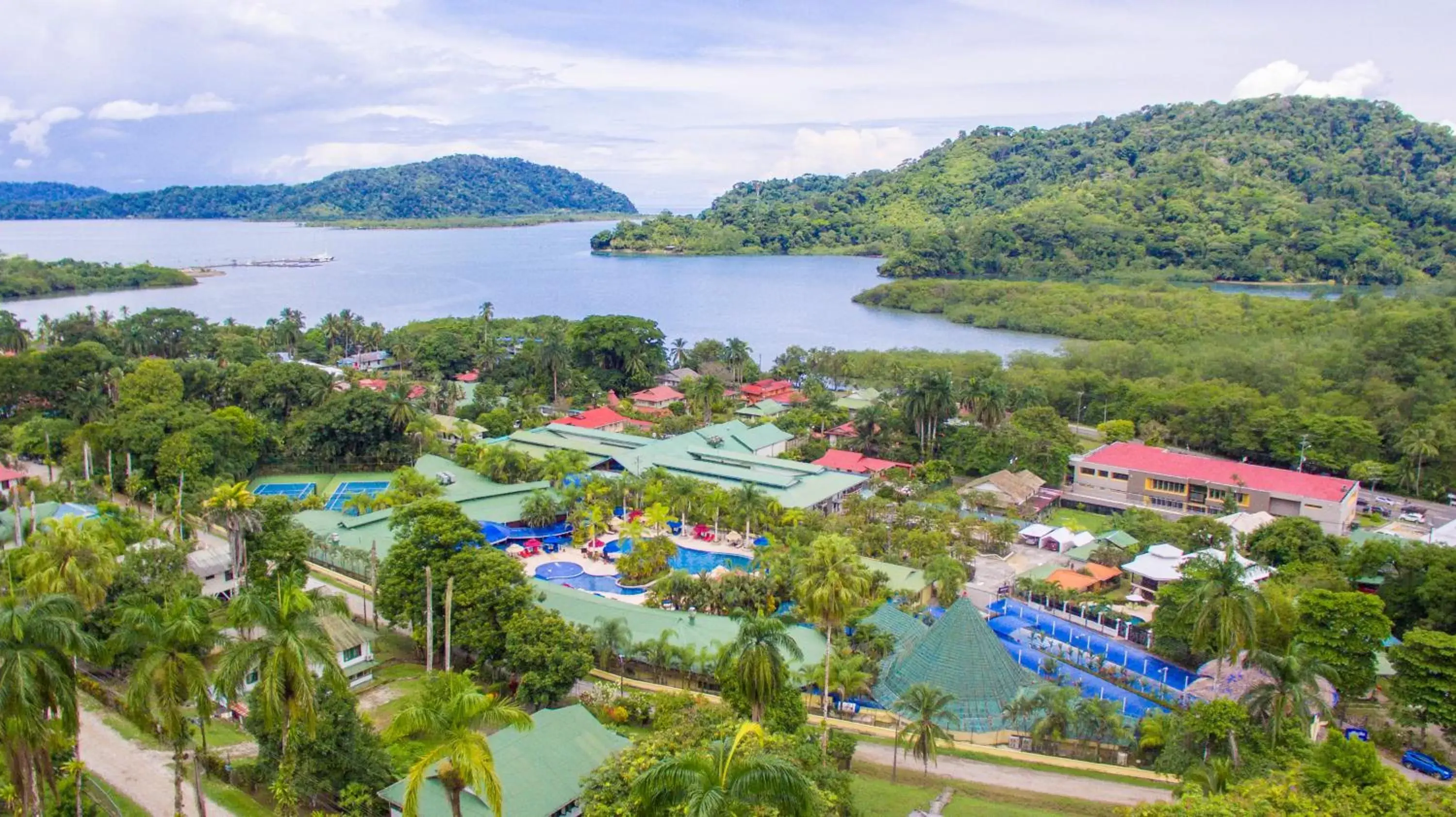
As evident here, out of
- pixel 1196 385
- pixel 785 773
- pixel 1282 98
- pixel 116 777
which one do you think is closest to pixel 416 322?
pixel 1196 385

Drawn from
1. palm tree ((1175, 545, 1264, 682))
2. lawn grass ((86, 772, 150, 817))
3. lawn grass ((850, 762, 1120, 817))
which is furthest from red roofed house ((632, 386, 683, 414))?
lawn grass ((86, 772, 150, 817))

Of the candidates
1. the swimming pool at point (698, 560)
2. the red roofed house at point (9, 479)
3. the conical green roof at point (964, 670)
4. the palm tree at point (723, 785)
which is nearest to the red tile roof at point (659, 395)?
the swimming pool at point (698, 560)

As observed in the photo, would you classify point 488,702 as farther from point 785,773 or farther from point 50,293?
point 50,293

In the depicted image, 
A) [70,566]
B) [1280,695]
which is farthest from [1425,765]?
[70,566]

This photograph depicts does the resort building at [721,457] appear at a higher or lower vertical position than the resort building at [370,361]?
lower

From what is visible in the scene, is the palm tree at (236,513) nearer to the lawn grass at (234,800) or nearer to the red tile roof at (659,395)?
the lawn grass at (234,800)

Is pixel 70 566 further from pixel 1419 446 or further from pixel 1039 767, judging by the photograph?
pixel 1419 446
